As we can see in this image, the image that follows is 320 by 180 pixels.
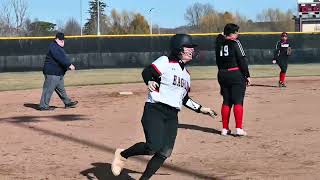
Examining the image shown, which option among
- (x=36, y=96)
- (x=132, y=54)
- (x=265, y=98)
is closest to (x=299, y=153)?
(x=265, y=98)

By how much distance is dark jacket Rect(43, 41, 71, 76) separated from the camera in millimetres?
12391

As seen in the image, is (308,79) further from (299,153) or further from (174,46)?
(174,46)

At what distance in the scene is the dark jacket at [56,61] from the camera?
→ 488 inches

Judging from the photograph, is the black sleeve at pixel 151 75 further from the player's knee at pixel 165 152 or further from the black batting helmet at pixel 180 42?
the player's knee at pixel 165 152

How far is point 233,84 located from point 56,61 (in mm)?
5091

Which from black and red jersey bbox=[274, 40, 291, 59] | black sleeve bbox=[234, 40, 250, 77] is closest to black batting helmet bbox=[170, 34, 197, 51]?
black sleeve bbox=[234, 40, 250, 77]

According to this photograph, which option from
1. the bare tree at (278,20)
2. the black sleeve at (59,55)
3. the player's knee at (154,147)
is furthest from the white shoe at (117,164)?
the bare tree at (278,20)

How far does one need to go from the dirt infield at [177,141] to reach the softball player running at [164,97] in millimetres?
805

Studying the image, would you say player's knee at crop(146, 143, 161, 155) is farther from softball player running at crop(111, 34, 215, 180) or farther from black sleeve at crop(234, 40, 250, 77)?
black sleeve at crop(234, 40, 250, 77)

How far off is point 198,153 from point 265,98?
754cm

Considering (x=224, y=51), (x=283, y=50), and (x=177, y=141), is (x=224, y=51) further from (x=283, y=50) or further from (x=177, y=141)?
(x=283, y=50)

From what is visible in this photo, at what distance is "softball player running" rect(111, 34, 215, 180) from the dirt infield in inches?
31.7

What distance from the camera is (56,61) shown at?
490 inches

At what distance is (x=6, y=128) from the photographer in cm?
1029
